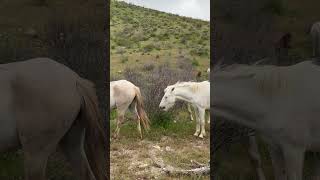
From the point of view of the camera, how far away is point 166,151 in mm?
4602

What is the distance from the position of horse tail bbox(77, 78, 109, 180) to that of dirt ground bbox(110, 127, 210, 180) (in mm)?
1497

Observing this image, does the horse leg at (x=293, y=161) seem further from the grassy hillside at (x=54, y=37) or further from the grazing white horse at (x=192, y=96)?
the grazing white horse at (x=192, y=96)

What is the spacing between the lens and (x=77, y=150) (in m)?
2.12

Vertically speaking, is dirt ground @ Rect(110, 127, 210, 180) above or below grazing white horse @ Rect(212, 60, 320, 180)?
below

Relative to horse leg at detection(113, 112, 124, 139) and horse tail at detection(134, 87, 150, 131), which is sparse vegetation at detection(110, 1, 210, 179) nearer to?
horse leg at detection(113, 112, 124, 139)

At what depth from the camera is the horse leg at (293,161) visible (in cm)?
204

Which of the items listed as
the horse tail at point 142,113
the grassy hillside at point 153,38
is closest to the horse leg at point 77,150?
the horse tail at point 142,113

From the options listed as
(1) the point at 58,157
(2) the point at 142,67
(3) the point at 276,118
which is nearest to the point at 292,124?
(3) the point at 276,118

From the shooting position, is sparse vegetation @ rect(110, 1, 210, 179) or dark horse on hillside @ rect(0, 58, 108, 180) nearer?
dark horse on hillside @ rect(0, 58, 108, 180)

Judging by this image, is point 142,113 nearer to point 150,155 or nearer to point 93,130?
point 150,155

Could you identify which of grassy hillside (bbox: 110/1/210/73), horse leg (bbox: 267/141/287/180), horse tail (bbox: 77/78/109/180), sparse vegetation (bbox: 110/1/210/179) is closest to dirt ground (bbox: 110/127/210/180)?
sparse vegetation (bbox: 110/1/210/179)

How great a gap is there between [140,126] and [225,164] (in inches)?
121

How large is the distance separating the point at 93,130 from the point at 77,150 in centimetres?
14

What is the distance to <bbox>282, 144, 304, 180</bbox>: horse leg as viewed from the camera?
204 cm
